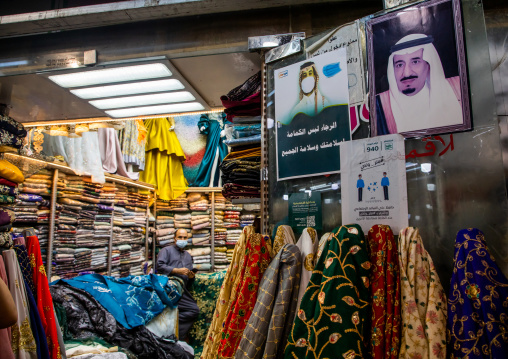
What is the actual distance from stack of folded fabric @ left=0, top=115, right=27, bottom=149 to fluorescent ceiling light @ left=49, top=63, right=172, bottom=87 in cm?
41

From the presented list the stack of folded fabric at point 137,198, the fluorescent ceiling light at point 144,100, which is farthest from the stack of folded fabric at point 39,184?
the fluorescent ceiling light at point 144,100

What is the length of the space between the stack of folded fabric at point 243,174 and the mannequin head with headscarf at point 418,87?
888 mm

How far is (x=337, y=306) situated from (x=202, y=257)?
5424 millimetres

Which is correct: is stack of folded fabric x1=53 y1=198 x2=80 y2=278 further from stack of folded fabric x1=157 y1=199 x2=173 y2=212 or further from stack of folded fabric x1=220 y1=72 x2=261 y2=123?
stack of folded fabric x1=220 y1=72 x2=261 y2=123

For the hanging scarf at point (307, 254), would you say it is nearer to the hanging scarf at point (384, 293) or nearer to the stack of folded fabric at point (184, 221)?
the hanging scarf at point (384, 293)

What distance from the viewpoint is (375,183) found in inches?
53.0

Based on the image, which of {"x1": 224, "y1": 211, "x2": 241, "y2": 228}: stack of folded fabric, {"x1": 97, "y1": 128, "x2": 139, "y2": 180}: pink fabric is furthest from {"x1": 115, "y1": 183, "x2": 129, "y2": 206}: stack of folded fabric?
{"x1": 224, "y1": 211, "x2": 241, "y2": 228}: stack of folded fabric

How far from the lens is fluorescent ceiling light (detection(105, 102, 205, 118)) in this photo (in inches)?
116

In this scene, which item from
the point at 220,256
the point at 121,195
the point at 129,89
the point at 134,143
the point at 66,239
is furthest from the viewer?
the point at 220,256

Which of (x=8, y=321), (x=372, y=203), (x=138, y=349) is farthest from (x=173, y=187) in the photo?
(x=372, y=203)

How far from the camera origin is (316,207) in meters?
1.54

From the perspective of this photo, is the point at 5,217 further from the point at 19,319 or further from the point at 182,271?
the point at 182,271

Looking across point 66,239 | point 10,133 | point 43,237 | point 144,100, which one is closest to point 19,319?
point 10,133

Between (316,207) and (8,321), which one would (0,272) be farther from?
(316,207)
